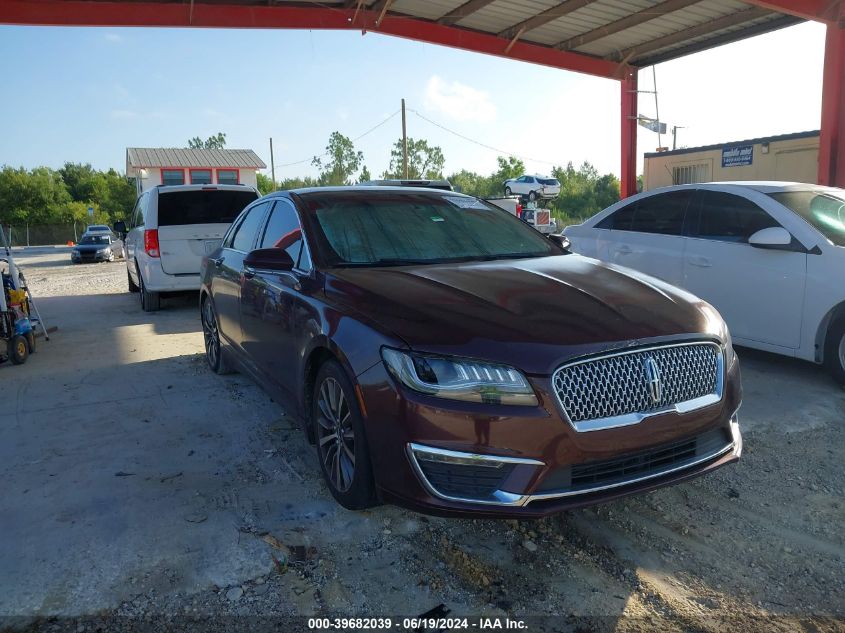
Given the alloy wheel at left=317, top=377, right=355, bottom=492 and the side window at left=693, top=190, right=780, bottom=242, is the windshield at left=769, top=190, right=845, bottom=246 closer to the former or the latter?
the side window at left=693, top=190, right=780, bottom=242

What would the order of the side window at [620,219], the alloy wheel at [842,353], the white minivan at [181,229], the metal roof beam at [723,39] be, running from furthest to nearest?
1. the metal roof beam at [723,39]
2. the white minivan at [181,229]
3. the side window at [620,219]
4. the alloy wheel at [842,353]

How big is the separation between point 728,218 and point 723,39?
9610 millimetres

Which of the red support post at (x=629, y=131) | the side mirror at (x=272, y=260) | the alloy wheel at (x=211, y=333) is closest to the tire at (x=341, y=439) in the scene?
the side mirror at (x=272, y=260)

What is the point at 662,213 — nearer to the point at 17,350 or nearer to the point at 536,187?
the point at 17,350

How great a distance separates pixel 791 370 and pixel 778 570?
3566 mm

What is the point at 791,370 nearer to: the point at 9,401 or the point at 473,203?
the point at 473,203

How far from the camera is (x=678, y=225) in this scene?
22.0 ft

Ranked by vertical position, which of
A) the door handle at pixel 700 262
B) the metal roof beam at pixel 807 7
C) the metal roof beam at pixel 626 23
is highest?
the metal roof beam at pixel 626 23

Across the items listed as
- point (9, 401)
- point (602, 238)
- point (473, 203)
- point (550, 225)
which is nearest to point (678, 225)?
point (602, 238)

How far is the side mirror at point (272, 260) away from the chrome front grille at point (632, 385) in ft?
6.10

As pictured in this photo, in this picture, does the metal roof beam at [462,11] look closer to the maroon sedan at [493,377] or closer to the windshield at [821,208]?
the windshield at [821,208]

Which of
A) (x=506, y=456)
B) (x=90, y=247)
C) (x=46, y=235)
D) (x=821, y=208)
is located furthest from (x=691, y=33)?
(x=46, y=235)

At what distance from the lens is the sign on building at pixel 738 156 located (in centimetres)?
1687

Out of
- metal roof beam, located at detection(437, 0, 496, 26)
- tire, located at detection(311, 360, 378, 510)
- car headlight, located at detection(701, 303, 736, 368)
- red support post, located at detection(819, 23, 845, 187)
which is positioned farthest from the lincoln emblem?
metal roof beam, located at detection(437, 0, 496, 26)
